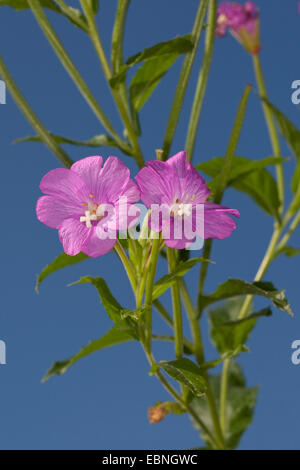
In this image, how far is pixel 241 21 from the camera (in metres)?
1.51

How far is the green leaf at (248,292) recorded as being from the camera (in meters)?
0.87

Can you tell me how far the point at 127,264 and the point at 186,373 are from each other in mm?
169

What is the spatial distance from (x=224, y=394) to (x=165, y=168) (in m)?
0.72

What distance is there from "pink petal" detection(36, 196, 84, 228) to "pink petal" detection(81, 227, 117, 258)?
0.05 meters

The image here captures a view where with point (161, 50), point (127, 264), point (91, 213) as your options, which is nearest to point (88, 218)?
point (91, 213)

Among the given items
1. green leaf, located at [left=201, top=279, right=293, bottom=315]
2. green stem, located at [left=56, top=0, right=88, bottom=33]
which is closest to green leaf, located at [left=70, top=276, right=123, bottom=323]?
green leaf, located at [left=201, top=279, right=293, bottom=315]

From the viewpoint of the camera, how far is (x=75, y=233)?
73cm

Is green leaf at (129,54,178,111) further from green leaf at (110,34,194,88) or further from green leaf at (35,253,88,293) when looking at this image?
green leaf at (35,253,88,293)

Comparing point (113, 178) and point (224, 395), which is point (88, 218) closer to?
point (113, 178)

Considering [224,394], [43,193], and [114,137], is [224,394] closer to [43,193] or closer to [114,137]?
[114,137]

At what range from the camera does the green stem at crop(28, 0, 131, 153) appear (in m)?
1.03

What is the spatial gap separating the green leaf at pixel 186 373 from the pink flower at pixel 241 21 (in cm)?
89

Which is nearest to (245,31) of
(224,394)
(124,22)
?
(124,22)
